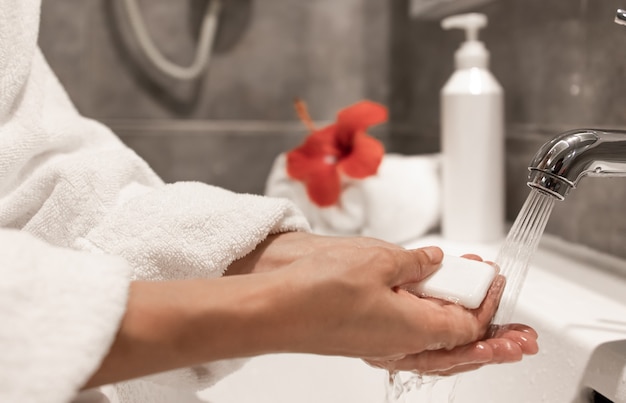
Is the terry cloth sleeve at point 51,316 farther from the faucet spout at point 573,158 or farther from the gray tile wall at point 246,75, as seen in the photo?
the gray tile wall at point 246,75

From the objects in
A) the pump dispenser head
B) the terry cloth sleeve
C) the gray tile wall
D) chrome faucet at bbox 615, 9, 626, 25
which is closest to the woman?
the terry cloth sleeve

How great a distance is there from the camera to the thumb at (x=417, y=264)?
1.59ft

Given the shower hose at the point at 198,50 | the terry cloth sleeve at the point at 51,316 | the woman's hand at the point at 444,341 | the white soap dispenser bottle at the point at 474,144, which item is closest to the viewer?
the terry cloth sleeve at the point at 51,316

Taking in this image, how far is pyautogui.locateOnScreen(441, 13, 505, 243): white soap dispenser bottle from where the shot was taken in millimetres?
865

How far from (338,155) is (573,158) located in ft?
1.73

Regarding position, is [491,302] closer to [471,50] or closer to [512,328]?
[512,328]

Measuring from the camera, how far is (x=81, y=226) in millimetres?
583

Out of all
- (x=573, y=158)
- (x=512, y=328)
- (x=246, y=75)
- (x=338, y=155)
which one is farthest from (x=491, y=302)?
(x=246, y=75)

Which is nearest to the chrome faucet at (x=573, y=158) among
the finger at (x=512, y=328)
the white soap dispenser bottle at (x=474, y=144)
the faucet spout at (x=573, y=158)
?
the faucet spout at (x=573, y=158)

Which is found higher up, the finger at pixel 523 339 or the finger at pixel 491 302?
the finger at pixel 491 302

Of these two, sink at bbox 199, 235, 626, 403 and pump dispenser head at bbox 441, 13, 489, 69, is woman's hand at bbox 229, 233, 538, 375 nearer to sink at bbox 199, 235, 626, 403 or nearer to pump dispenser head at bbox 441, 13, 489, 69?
sink at bbox 199, 235, 626, 403

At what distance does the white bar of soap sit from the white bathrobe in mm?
155

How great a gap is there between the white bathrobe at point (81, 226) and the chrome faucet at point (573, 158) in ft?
0.76

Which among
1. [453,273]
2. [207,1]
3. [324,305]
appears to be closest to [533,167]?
[453,273]
